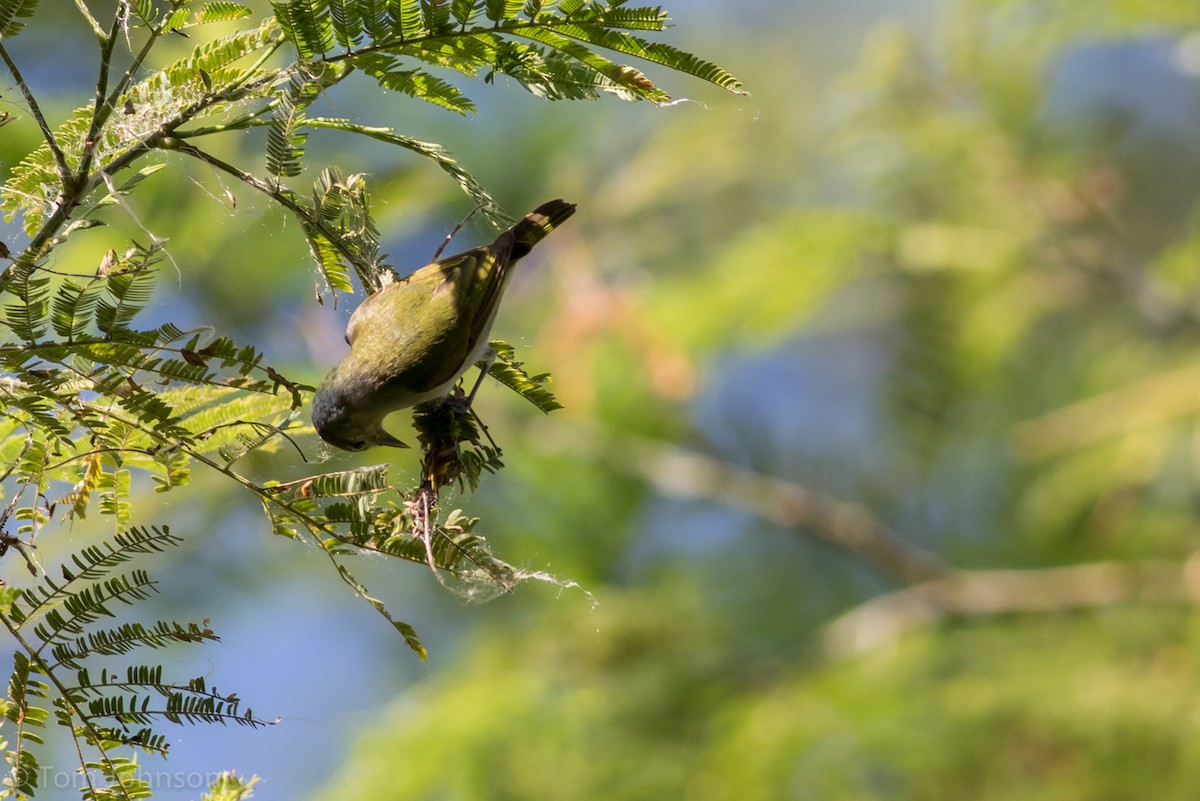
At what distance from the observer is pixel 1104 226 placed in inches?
217

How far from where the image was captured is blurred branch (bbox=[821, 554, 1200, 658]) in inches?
233

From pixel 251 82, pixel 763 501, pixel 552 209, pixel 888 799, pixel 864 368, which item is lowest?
pixel 251 82

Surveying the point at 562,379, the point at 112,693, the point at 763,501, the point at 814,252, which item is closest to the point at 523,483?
the point at 562,379

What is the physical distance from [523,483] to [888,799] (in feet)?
7.64

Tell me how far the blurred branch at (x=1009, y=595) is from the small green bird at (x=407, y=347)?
469 cm

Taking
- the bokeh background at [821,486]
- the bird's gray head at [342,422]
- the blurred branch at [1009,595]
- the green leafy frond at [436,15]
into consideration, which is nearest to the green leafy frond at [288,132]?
the green leafy frond at [436,15]

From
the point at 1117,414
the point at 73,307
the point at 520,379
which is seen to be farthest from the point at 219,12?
the point at 1117,414

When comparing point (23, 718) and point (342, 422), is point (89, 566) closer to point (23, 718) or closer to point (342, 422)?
point (23, 718)

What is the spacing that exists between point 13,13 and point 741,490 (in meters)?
4.80

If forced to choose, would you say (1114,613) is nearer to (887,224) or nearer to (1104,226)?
(1104,226)

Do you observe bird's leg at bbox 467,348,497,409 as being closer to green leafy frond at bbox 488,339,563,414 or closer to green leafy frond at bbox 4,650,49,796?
green leafy frond at bbox 488,339,563,414

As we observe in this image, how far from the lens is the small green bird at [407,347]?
1565 mm

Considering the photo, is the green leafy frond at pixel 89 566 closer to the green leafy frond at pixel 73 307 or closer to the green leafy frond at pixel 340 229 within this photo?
the green leafy frond at pixel 73 307

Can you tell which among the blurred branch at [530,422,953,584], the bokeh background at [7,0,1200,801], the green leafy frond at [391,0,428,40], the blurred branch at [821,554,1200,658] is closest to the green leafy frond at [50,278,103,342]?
the green leafy frond at [391,0,428,40]
